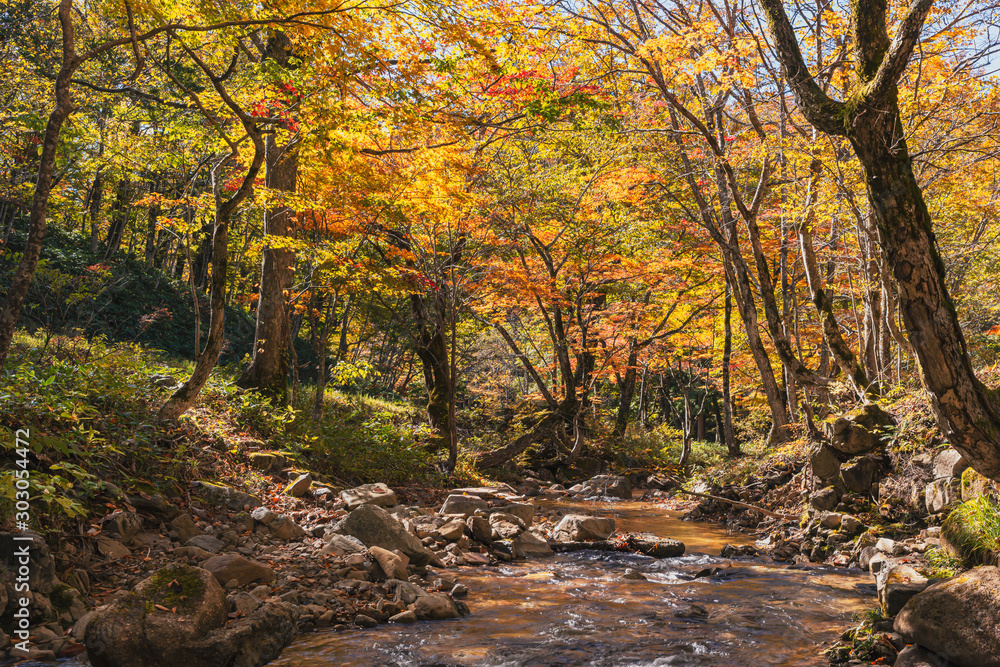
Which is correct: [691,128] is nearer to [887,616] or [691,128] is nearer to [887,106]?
[887,106]

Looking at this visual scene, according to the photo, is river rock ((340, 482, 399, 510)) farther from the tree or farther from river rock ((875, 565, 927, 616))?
the tree

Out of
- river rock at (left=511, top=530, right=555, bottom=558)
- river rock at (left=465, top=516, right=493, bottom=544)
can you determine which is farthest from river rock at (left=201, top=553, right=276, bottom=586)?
river rock at (left=511, top=530, right=555, bottom=558)

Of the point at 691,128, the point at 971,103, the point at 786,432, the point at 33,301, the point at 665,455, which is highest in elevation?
the point at 691,128

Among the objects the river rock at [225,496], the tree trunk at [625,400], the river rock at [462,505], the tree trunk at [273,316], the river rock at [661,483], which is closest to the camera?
the river rock at [225,496]

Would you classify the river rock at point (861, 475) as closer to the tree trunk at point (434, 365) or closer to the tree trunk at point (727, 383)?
the tree trunk at point (434, 365)

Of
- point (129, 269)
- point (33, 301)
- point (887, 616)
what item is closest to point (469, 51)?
point (887, 616)

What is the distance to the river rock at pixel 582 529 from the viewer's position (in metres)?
7.71

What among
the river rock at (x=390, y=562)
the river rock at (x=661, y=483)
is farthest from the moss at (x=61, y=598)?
the river rock at (x=661, y=483)

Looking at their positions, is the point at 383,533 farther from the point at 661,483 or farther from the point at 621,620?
the point at 661,483

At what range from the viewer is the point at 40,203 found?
13.8 ft

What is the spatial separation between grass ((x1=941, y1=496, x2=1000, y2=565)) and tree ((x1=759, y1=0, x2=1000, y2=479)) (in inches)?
17.7

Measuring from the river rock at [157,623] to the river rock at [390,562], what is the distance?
172 centimetres

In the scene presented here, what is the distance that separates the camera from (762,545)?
25.1 feet

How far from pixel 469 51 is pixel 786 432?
9.25 meters
